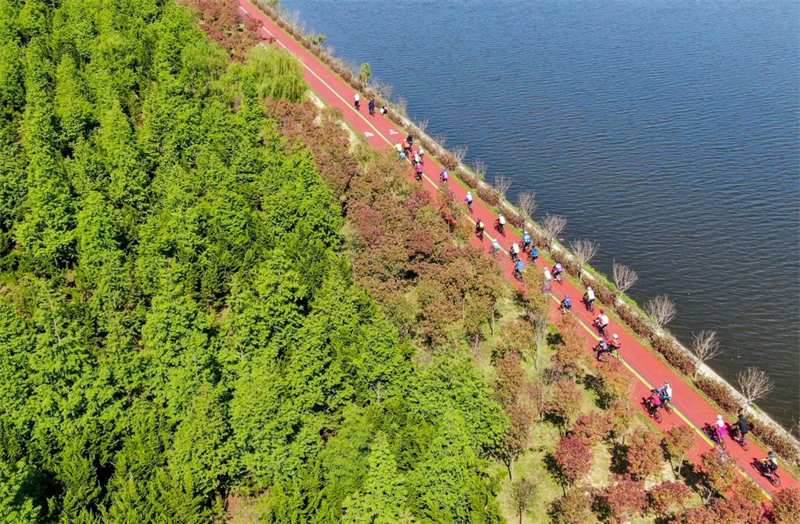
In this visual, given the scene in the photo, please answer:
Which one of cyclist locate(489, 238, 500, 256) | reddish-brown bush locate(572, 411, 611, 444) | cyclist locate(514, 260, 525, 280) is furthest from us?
cyclist locate(489, 238, 500, 256)

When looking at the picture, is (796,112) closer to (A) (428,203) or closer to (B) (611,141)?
(B) (611,141)

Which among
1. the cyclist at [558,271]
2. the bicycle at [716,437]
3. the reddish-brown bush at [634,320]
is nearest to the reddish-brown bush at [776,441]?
the bicycle at [716,437]

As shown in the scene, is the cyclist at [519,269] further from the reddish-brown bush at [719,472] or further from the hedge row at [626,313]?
the reddish-brown bush at [719,472]

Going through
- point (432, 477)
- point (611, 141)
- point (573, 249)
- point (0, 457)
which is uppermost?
point (611, 141)

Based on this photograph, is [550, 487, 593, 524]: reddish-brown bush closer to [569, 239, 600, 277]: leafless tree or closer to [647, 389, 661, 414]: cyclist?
[647, 389, 661, 414]: cyclist

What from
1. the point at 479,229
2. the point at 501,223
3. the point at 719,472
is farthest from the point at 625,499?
the point at 501,223

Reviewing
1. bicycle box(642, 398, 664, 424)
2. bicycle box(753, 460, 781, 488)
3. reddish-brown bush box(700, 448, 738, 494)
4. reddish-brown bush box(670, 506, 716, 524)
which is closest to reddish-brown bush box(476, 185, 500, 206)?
bicycle box(642, 398, 664, 424)

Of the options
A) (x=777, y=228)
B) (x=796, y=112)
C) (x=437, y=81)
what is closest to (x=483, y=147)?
(x=437, y=81)
